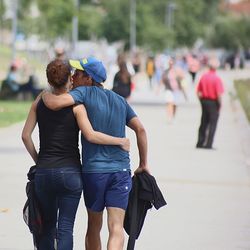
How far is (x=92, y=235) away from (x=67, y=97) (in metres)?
0.95

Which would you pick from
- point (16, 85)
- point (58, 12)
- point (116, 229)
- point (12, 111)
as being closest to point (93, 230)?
point (116, 229)

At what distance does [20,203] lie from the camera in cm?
1193

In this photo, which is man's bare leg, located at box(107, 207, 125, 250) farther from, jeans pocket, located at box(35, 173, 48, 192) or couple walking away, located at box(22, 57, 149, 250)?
jeans pocket, located at box(35, 173, 48, 192)

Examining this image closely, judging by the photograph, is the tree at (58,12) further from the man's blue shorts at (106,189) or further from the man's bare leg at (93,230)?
the man's blue shorts at (106,189)

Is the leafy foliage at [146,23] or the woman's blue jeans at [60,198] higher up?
the woman's blue jeans at [60,198]

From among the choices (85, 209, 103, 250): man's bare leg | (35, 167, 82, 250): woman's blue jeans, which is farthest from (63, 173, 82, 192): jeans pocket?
(85, 209, 103, 250): man's bare leg

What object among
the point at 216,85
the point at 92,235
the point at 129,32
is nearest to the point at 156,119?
the point at 216,85

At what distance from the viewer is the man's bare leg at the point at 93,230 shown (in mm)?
7680

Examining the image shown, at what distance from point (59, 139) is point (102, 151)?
0.92 ft

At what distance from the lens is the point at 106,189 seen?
754 centimetres

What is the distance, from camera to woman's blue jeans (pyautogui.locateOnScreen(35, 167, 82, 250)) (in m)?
7.40

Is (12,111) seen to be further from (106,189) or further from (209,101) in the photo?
(106,189)

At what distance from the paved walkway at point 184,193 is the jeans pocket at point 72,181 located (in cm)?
194

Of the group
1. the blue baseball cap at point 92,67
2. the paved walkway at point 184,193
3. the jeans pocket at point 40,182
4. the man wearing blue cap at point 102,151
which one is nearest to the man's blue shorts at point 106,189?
the man wearing blue cap at point 102,151
